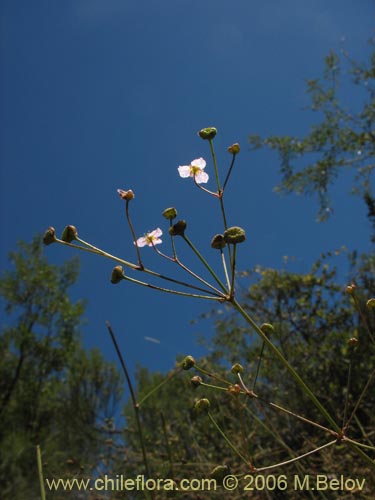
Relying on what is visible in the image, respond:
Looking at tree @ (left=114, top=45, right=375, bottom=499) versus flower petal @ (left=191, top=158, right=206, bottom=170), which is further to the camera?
tree @ (left=114, top=45, right=375, bottom=499)

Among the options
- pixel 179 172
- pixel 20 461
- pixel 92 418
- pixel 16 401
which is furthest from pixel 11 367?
pixel 179 172

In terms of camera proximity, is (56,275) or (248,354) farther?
(56,275)

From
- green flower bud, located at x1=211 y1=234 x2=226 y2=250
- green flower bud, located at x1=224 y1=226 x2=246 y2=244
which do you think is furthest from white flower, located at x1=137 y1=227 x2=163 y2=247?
green flower bud, located at x1=224 y1=226 x2=246 y2=244

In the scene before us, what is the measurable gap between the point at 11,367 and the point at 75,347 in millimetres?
1815

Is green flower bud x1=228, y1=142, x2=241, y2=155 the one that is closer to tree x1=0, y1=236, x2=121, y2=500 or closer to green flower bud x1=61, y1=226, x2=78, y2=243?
green flower bud x1=61, y1=226, x2=78, y2=243

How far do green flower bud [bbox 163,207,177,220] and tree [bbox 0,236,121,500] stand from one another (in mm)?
10018

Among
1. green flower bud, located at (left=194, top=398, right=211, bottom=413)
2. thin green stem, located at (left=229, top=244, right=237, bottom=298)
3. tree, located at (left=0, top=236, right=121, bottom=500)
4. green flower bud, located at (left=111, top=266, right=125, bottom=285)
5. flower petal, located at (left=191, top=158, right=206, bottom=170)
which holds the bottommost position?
green flower bud, located at (left=194, top=398, right=211, bottom=413)

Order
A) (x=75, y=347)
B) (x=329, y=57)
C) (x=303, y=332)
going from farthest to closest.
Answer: (x=75, y=347) < (x=329, y=57) < (x=303, y=332)

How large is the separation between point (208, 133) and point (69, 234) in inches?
17.6

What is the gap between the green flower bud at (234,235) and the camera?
1116 millimetres

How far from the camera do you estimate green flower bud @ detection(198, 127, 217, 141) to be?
4.43 feet

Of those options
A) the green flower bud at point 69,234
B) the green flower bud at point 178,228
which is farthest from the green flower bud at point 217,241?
the green flower bud at point 69,234

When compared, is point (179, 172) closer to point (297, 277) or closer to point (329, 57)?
point (297, 277)

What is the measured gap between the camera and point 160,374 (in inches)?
431
